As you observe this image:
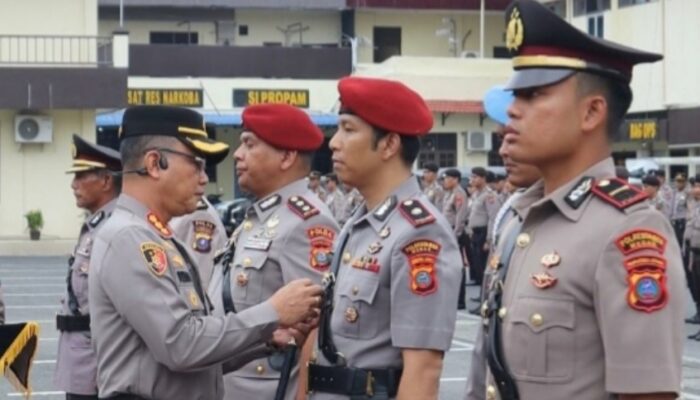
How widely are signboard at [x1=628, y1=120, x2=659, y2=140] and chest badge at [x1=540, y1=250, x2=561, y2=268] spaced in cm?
3516

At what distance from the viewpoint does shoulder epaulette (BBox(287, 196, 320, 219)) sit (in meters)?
6.70

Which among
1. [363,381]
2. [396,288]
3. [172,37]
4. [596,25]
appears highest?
[172,37]

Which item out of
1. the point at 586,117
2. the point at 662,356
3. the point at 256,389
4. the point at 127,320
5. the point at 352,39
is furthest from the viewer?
the point at 352,39

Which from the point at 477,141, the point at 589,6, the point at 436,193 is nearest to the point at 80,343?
the point at 436,193

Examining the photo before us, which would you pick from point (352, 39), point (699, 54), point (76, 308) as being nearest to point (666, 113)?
point (699, 54)

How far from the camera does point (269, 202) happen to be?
6.84 meters

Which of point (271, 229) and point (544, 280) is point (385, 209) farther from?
point (544, 280)

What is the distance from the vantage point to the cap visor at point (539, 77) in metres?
4.09

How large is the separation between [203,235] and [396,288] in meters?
3.53

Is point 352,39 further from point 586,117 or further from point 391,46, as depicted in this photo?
point 586,117

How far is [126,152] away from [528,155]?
1927mm

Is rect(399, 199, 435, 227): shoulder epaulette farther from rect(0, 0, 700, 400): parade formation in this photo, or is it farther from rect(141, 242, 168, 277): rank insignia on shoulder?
rect(141, 242, 168, 277): rank insignia on shoulder

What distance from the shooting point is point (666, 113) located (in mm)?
38469

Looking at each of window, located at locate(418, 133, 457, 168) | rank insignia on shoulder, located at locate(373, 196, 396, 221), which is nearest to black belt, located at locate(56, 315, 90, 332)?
rank insignia on shoulder, located at locate(373, 196, 396, 221)
